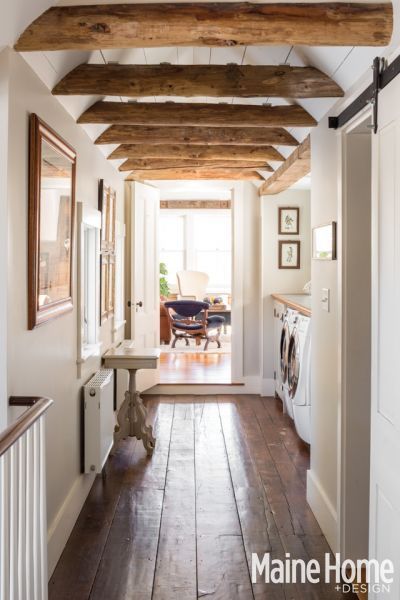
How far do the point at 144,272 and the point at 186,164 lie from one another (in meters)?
1.31

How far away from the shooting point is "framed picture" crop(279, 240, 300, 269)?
590 cm

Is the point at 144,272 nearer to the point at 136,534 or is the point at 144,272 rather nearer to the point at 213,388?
the point at 213,388

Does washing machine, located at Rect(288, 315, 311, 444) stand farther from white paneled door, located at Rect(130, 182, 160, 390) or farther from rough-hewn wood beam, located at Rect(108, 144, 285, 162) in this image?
white paneled door, located at Rect(130, 182, 160, 390)

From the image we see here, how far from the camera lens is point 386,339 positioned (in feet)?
6.38

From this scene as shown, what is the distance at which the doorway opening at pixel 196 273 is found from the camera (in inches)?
334

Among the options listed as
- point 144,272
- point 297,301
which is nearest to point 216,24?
point 297,301

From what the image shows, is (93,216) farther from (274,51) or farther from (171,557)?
(171,557)

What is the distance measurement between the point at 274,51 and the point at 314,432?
224 centimetres

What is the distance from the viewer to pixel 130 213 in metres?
5.54

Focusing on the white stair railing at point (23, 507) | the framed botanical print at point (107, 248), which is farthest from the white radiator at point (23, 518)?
the framed botanical print at point (107, 248)

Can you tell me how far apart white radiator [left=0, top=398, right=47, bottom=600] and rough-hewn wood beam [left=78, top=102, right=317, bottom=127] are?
197 centimetres

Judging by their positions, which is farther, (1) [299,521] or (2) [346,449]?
(1) [299,521]

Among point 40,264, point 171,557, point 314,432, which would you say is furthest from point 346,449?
point 40,264

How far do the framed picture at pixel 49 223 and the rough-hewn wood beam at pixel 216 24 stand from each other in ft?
1.39
